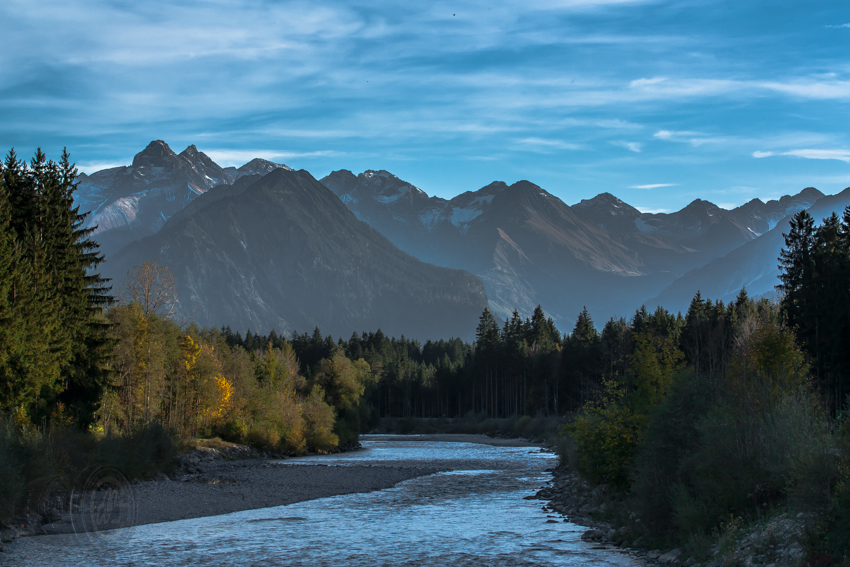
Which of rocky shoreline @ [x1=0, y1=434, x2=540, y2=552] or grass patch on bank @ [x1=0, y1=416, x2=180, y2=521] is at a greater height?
grass patch on bank @ [x1=0, y1=416, x2=180, y2=521]

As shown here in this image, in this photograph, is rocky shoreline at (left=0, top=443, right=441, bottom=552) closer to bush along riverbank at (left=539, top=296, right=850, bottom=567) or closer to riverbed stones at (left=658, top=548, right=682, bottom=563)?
bush along riverbank at (left=539, top=296, right=850, bottom=567)

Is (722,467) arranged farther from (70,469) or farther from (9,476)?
(70,469)

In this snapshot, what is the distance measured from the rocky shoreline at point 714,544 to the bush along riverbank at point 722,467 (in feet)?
0.14

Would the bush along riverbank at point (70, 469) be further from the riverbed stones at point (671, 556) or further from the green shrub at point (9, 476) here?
the riverbed stones at point (671, 556)

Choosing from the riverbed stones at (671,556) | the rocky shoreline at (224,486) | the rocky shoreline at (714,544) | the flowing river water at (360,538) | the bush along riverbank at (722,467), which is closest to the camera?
the bush along riverbank at (722,467)

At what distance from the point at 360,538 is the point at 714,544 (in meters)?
13.8

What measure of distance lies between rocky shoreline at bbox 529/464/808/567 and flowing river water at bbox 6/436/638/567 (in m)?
0.83

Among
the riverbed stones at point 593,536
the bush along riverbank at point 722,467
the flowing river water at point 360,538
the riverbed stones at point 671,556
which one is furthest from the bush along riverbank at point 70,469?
the riverbed stones at point 671,556

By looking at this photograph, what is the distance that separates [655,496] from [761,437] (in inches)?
225

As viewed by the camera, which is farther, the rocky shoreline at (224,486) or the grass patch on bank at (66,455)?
the rocky shoreline at (224,486)

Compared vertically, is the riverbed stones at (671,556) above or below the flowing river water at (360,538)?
above

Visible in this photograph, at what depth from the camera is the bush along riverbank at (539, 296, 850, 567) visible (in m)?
17.8

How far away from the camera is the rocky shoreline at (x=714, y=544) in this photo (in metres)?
18.4

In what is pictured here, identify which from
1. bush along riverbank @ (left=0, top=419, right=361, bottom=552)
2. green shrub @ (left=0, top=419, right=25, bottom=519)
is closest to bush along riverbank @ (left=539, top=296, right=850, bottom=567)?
bush along riverbank @ (left=0, top=419, right=361, bottom=552)
